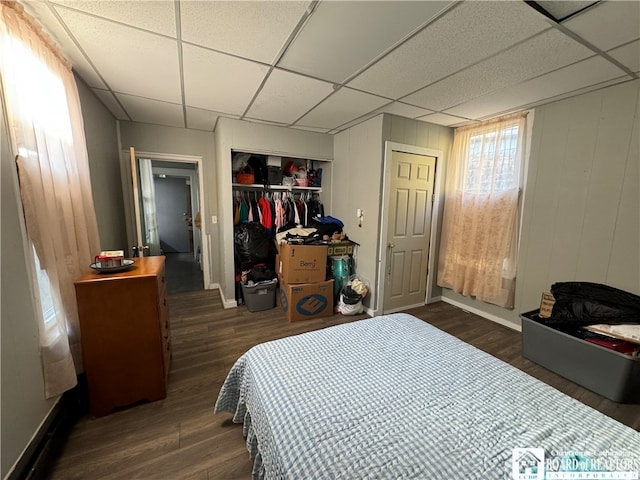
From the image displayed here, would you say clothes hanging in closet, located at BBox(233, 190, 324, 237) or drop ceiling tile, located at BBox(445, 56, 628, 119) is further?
clothes hanging in closet, located at BBox(233, 190, 324, 237)

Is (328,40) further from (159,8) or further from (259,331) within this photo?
(259,331)

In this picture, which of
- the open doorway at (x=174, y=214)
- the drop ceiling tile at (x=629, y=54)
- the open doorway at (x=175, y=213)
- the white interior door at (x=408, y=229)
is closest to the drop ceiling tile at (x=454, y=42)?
the drop ceiling tile at (x=629, y=54)

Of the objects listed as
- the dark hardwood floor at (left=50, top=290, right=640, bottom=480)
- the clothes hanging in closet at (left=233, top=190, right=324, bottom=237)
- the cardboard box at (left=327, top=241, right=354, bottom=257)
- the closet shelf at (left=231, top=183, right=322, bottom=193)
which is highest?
the closet shelf at (left=231, top=183, right=322, bottom=193)

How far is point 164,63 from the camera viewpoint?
1.85m

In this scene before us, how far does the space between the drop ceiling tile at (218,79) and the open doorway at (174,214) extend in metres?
1.39

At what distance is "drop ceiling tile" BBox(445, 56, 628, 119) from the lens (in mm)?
1852

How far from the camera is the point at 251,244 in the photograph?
11.1 feet

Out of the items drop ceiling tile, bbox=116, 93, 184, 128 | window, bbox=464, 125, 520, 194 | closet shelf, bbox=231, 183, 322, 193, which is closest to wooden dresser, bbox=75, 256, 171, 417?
drop ceiling tile, bbox=116, 93, 184, 128

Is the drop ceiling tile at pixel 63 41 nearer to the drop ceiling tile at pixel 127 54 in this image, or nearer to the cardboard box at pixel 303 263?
the drop ceiling tile at pixel 127 54

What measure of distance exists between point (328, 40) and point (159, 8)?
935mm

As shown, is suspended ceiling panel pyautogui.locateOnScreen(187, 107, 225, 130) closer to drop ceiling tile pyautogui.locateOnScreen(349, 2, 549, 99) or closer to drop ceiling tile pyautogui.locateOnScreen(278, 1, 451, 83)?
drop ceiling tile pyautogui.locateOnScreen(278, 1, 451, 83)

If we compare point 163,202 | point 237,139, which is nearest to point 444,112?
point 237,139

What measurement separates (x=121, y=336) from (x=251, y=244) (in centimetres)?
188

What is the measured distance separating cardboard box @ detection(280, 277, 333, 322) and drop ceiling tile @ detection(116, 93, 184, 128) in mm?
2380
